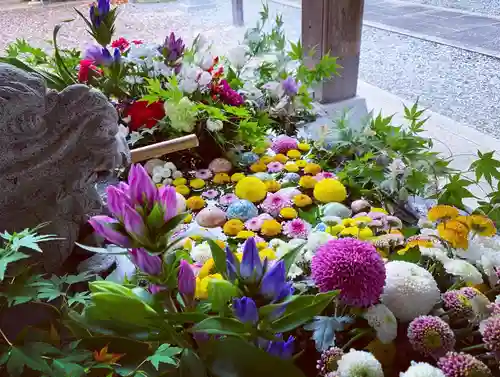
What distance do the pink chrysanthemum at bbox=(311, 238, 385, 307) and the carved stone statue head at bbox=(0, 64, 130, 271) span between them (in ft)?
1.17

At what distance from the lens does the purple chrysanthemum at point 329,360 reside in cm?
50

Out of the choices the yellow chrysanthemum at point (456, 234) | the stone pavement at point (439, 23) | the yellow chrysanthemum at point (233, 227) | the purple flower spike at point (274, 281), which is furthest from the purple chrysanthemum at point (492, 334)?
the stone pavement at point (439, 23)

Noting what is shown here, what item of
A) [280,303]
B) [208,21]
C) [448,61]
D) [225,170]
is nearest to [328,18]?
[448,61]

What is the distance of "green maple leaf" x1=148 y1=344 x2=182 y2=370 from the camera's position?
408 mm

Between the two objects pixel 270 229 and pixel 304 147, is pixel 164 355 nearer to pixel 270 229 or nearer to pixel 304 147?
pixel 270 229

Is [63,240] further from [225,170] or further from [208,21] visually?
[208,21]

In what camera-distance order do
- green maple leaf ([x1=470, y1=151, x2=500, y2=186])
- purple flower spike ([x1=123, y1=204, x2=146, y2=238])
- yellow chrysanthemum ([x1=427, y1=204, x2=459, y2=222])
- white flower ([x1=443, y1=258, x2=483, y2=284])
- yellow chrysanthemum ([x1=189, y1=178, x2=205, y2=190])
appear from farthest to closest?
yellow chrysanthemum ([x1=189, y1=178, x2=205, y2=190]), green maple leaf ([x1=470, y1=151, x2=500, y2=186]), yellow chrysanthemum ([x1=427, y1=204, x2=459, y2=222]), white flower ([x1=443, y1=258, x2=483, y2=284]), purple flower spike ([x1=123, y1=204, x2=146, y2=238])

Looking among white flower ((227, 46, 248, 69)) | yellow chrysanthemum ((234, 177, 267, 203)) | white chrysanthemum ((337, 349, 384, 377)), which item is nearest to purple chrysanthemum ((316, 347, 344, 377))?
white chrysanthemum ((337, 349, 384, 377))

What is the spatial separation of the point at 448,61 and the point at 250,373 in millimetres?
1602

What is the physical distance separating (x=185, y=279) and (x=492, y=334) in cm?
33

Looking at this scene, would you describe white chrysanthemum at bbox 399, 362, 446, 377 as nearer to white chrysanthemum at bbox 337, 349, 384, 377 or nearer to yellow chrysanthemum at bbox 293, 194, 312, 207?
white chrysanthemum at bbox 337, 349, 384, 377

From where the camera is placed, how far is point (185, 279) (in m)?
0.41

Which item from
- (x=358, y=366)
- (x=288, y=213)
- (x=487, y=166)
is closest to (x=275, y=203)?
(x=288, y=213)

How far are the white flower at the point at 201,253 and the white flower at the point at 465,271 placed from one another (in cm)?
36
